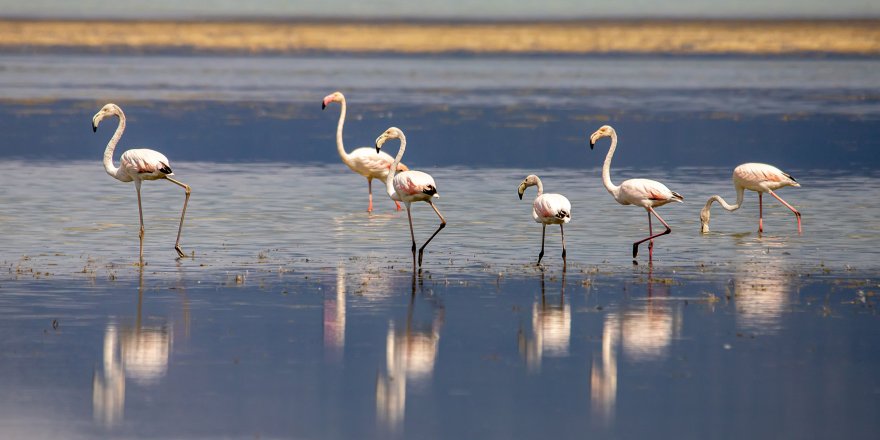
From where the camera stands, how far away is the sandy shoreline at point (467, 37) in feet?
441

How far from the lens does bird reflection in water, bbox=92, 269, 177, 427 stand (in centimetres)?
874

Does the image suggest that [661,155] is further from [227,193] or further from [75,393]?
[75,393]

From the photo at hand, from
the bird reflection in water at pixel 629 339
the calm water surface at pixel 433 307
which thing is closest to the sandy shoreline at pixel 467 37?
the calm water surface at pixel 433 307

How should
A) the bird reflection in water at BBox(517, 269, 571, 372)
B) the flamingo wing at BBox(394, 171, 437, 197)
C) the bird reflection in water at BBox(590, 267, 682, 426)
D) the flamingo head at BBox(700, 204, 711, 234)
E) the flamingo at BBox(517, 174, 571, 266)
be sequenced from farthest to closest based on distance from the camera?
the flamingo head at BBox(700, 204, 711, 234) < the flamingo wing at BBox(394, 171, 437, 197) < the flamingo at BBox(517, 174, 571, 266) < the bird reflection in water at BBox(517, 269, 571, 372) < the bird reflection in water at BBox(590, 267, 682, 426)

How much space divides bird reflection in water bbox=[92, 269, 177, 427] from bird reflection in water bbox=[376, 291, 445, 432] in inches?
60.1

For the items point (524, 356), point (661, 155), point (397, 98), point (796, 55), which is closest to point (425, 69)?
point (397, 98)

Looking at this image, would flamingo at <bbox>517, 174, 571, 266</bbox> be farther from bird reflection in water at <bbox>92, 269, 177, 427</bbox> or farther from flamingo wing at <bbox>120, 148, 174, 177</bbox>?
bird reflection in water at <bbox>92, 269, 177, 427</bbox>

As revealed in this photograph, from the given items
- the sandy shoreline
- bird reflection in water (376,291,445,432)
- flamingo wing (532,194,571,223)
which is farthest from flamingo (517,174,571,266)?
the sandy shoreline

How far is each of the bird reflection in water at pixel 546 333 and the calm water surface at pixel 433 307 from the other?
Result: 3cm

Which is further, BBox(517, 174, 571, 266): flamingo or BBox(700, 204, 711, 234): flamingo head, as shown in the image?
BBox(700, 204, 711, 234): flamingo head

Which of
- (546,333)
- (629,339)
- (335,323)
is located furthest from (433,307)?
(629,339)

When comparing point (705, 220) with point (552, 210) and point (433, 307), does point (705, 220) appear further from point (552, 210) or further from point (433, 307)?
point (433, 307)

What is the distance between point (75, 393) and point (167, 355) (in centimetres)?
114

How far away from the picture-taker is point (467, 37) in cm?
15938
